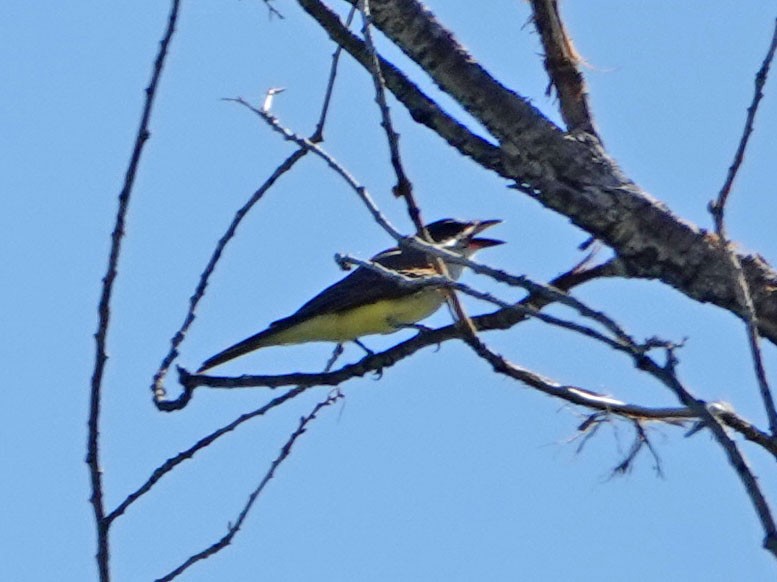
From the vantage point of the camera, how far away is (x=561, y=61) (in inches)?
185

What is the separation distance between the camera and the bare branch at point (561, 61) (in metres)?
4.58

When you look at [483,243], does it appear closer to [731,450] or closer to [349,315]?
[349,315]

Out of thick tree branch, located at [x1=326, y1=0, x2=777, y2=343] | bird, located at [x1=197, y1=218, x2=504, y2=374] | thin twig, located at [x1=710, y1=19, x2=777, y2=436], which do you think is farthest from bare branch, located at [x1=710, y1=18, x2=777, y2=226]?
bird, located at [x1=197, y1=218, x2=504, y2=374]

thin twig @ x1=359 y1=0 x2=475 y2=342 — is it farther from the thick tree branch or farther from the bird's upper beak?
the bird's upper beak

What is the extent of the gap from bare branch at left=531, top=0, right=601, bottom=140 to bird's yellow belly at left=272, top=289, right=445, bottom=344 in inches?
111

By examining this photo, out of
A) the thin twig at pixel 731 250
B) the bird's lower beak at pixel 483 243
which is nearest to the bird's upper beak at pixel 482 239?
the bird's lower beak at pixel 483 243

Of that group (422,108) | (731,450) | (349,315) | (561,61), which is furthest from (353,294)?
(731,450)

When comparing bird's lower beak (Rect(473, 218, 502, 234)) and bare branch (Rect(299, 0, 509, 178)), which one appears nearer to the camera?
bare branch (Rect(299, 0, 509, 178))

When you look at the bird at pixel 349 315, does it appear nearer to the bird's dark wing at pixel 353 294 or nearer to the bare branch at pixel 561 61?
the bird's dark wing at pixel 353 294

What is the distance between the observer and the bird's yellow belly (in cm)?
749

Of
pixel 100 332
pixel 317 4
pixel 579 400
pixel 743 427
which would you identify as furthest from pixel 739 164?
pixel 317 4

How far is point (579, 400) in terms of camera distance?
3.79 metres

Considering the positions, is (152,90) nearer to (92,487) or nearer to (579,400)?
(92,487)

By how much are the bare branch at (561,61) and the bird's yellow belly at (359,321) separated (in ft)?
9.25
